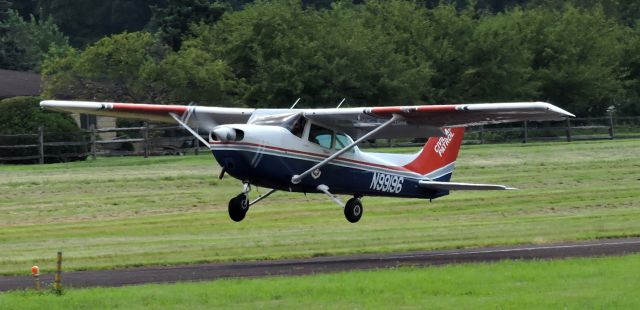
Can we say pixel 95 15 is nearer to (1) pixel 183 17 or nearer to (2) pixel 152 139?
(1) pixel 183 17

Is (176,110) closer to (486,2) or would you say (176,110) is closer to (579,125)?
(579,125)

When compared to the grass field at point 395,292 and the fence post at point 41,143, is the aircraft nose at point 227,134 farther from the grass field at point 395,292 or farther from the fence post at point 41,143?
the fence post at point 41,143

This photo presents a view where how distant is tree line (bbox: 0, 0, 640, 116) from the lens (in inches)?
2040

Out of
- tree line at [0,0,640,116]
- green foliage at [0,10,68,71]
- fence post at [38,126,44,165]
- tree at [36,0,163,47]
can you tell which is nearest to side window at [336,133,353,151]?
fence post at [38,126,44,165]

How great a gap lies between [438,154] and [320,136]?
3.85 metres

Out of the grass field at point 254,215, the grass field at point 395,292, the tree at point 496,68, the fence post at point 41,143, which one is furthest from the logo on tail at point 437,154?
the tree at point 496,68

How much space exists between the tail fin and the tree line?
22412 millimetres

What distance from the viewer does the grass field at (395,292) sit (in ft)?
55.4

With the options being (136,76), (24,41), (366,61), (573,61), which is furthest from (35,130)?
(24,41)

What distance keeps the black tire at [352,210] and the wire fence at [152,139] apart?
20.9m

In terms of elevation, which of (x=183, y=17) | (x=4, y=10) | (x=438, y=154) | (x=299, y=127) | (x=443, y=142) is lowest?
(x=438, y=154)

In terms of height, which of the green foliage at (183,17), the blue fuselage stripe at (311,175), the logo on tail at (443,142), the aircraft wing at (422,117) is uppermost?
the green foliage at (183,17)

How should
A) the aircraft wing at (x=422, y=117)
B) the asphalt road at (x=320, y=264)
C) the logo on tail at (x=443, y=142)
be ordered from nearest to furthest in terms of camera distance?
the asphalt road at (x=320, y=264)
the aircraft wing at (x=422, y=117)
the logo on tail at (x=443, y=142)

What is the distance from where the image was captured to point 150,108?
2798cm
